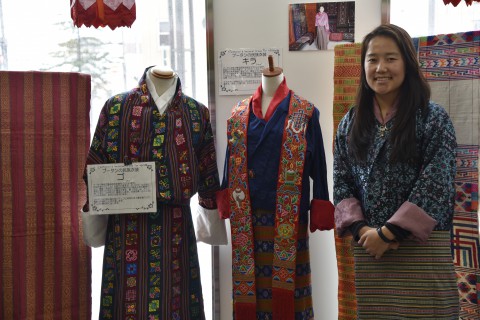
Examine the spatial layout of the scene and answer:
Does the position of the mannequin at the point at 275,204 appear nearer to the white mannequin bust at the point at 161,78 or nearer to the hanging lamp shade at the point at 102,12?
the white mannequin bust at the point at 161,78

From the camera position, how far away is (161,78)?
218 centimetres

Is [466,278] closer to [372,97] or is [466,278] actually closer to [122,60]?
[372,97]

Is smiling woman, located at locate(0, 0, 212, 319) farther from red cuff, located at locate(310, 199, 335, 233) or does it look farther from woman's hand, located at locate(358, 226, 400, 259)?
woman's hand, located at locate(358, 226, 400, 259)

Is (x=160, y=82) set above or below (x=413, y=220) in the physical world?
above

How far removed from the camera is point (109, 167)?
207cm

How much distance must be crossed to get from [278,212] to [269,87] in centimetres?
52

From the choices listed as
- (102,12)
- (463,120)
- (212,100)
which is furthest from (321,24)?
(102,12)

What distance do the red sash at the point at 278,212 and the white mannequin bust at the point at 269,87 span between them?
0.26 feet

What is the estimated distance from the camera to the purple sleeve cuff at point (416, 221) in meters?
1.62

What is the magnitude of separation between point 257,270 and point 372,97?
0.82 metres

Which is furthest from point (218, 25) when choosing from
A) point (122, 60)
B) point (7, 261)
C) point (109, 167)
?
point (7, 261)

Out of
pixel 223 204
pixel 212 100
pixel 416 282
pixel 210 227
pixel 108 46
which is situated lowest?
pixel 416 282

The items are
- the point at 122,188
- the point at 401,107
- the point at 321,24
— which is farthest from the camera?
the point at 321,24

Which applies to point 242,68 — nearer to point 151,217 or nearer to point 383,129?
point 151,217
